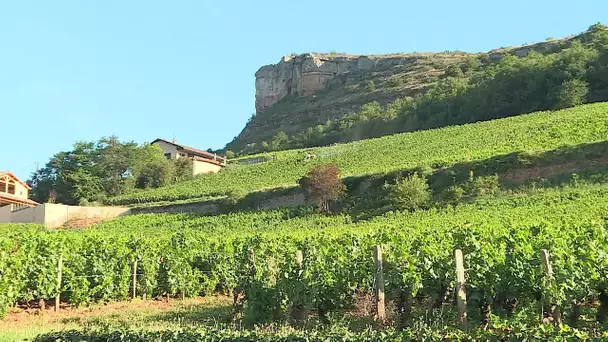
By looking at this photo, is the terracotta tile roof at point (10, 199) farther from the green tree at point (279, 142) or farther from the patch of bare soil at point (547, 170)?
the green tree at point (279, 142)

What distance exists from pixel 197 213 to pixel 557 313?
38.7m

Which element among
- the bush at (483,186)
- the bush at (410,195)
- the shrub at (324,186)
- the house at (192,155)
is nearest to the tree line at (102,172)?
the house at (192,155)

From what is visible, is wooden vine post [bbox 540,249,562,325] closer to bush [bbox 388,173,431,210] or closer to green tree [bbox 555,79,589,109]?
bush [bbox 388,173,431,210]

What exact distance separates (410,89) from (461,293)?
106 metres

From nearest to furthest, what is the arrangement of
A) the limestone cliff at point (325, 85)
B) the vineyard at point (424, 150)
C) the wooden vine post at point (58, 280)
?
the wooden vine post at point (58, 280) → the vineyard at point (424, 150) → the limestone cliff at point (325, 85)

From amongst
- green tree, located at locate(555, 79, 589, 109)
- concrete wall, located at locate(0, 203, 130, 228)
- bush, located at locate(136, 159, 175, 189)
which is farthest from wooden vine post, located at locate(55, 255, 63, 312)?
green tree, located at locate(555, 79, 589, 109)

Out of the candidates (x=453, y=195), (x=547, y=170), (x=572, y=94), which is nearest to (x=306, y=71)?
(x=572, y=94)

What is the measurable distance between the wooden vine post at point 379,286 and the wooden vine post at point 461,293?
4.58 ft

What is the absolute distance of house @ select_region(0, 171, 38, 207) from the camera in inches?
2039

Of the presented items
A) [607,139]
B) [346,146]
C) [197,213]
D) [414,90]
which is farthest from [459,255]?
[414,90]

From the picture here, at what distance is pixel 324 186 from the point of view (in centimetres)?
3738

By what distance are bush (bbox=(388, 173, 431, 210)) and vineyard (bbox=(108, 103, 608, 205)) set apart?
5.45 metres

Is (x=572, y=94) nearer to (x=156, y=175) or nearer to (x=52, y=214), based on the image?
(x=156, y=175)

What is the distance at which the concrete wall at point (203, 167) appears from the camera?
66125 millimetres
